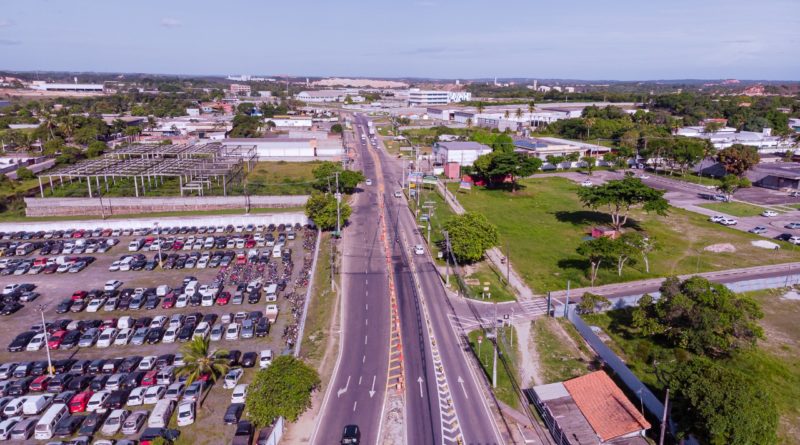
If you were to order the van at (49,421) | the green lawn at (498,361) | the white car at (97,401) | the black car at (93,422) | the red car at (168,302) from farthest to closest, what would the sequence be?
the red car at (168,302) < the green lawn at (498,361) < the white car at (97,401) < the black car at (93,422) < the van at (49,421)

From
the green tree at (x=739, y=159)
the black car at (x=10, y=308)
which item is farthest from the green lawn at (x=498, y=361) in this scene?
the green tree at (x=739, y=159)

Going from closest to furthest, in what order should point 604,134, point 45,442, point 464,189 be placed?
point 45,442 → point 464,189 → point 604,134

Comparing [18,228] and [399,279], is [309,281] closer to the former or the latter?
[399,279]

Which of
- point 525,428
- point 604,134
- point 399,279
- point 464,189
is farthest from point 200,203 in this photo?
point 604,134

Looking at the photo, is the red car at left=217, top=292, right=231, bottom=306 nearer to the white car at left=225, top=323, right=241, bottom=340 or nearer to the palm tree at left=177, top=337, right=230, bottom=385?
the white car at left=225, top=323, right=241, bottom=340

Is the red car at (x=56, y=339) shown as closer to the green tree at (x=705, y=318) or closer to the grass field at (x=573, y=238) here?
the grass field at (x=573, y=238)

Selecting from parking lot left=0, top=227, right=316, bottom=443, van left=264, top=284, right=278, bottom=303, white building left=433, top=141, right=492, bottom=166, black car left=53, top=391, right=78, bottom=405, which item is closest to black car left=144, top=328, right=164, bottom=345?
parking lot left=0, top=227, right=316, bottom=443

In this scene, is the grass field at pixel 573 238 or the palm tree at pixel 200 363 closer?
the palm tree at pixel 200 363
